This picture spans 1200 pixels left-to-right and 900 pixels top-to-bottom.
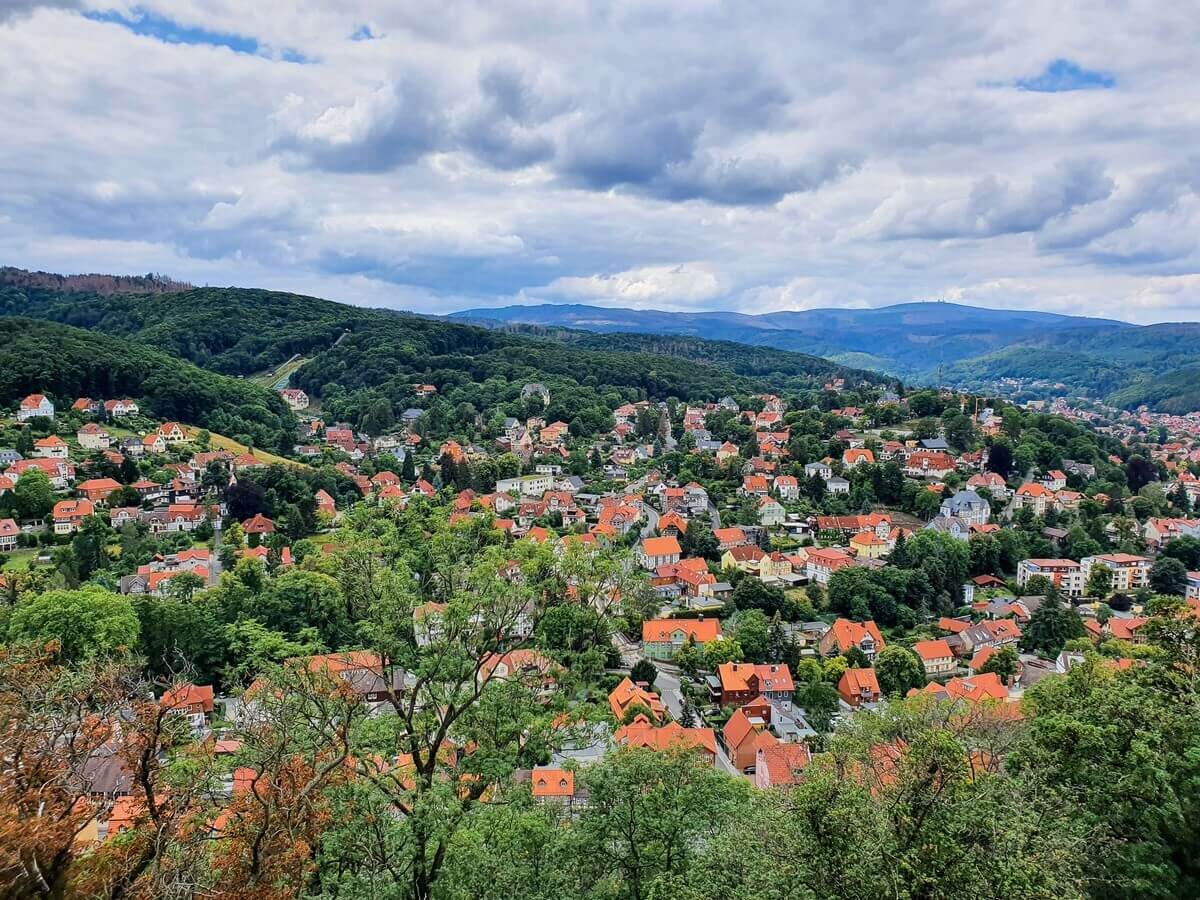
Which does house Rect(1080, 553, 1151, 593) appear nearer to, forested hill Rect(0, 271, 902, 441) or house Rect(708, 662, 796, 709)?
house Rect(708, 662, 796, 709)

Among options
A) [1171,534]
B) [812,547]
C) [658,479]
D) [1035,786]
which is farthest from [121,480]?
[1171,534]

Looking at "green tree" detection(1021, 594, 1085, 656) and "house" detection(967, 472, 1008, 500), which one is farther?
"house" detection(967, 472, 1008, 500)

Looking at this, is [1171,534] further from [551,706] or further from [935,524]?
[551,706]

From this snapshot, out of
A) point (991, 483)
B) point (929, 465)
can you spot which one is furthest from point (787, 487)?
point (991, 483)

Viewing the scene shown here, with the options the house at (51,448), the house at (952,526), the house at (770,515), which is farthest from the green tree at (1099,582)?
the house at (51,448)

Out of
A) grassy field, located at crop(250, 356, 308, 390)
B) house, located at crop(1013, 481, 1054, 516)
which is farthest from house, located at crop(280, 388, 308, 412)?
house, located at crop(1013, 481, 1054, 516)

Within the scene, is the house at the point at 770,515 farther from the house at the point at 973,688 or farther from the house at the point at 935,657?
the house at the point at 973,688
